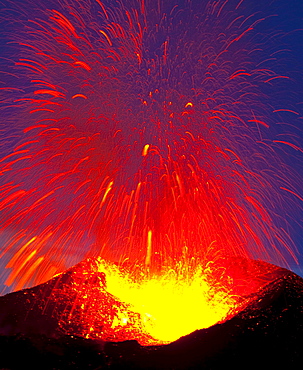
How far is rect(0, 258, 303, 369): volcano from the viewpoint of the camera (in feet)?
22.7

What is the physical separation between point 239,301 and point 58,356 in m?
6.07

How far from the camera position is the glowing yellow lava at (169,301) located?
10758 mm

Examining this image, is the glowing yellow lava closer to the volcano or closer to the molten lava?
the molten lava

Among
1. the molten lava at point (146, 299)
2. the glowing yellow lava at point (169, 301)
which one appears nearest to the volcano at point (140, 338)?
the molten lava at point (146, 299)

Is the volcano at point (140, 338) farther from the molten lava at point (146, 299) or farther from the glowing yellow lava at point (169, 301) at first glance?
the glowing yellow lava at point (169, 301)

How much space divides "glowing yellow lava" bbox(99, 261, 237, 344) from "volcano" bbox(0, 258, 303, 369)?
1.70 ft

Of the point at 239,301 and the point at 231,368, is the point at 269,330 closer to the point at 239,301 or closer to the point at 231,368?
the point at 231,368

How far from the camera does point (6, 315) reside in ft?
32.4

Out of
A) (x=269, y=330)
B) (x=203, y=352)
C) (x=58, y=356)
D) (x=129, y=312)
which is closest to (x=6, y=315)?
(x=58, y=356)

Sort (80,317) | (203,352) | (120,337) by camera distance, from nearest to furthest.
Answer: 1. (203,352)
2. (120,337)
3. (80,317)

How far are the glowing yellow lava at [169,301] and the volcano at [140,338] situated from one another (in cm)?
52

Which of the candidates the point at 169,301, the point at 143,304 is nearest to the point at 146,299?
the point at 143,304

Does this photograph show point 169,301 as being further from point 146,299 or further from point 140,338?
point 140,338

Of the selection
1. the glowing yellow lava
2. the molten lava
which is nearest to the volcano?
the molten lava
